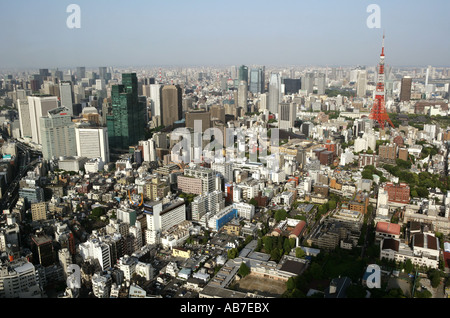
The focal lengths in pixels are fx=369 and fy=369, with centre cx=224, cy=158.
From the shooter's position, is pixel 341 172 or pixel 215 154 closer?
pixel 341 172

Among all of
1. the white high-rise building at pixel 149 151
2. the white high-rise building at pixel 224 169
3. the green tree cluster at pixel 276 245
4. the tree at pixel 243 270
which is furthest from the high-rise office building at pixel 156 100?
the tree at pixel 243 270

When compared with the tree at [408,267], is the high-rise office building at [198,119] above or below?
above

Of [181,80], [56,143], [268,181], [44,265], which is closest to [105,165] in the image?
[56,143]

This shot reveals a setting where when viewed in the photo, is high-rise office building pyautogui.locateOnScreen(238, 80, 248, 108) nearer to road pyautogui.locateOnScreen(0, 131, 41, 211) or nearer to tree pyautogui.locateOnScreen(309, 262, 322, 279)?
road pyautogui.locateOnScreen(0, 131, 41, 211)

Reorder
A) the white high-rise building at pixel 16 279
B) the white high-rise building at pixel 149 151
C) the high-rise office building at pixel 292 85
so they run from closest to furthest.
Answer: the white high-rise building at pixel 16 279 → the white high-rise building at pixel 149 151 → the high-rise office building at pixel 292 85

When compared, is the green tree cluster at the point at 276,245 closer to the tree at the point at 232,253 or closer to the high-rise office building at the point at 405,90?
the tree at the point at 232,253
